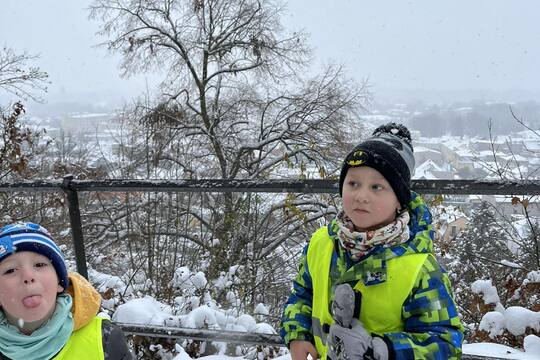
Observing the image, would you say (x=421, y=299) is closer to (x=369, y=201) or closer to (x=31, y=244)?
(x=369, y=201)

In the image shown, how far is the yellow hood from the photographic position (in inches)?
66.7

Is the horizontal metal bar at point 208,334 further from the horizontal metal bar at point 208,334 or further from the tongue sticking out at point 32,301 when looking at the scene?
the tongue sticking out at point 32,301

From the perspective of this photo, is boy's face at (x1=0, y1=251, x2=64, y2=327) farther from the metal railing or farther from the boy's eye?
the metal railing

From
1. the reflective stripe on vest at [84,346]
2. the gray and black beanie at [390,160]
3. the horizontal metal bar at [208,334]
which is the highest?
the gray and black beanie at [390,160]

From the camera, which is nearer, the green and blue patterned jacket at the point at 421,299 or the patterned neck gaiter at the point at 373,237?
the green and blue patterned jacket at the point at 421,299

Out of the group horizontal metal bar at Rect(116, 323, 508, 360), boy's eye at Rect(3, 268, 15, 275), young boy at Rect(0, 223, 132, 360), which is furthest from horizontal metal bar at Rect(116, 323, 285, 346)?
boy's eye at Rect(3, 268, 15, 275)

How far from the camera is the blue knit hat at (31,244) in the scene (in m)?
1.66

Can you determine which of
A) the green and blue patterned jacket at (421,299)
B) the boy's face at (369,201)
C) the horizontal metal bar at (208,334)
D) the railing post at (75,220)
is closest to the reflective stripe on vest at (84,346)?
the green and blue patterned jacket at (421,299)

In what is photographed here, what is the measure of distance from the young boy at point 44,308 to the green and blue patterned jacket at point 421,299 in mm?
863

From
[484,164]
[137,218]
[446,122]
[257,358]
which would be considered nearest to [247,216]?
[137,218]

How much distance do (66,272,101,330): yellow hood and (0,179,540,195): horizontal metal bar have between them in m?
1.03

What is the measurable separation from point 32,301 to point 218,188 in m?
1.25

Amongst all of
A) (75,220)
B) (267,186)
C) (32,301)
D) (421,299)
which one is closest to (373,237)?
(421,299)

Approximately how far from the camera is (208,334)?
281 centimetres
